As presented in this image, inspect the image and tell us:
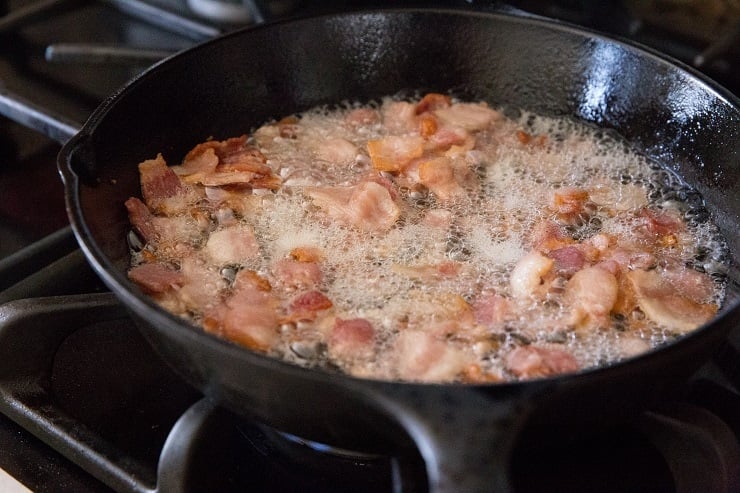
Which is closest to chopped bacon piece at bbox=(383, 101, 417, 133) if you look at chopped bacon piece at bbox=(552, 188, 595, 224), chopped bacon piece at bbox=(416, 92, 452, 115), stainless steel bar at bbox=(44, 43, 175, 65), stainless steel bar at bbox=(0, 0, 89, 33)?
chopped bacon piece at bbox=(416, 92, 452, 115)

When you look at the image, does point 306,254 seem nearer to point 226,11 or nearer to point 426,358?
point 426,358

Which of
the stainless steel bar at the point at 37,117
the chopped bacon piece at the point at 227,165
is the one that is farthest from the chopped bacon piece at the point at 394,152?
the stainless steel bar at the point at 37,117

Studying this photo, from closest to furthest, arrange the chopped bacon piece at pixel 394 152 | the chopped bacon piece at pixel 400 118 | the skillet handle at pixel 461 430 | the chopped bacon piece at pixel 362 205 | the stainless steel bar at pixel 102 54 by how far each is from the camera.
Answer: the skillet handle at pixel 461 430 → the chopped bacon piece at pixel 362 205 → the chopped bacon piece at pixel 394 152 → the chopped bacon piece at pixel 400 118 → the stainless steel bar at pixel 102 54

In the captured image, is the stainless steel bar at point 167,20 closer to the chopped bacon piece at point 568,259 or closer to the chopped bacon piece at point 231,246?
the chopped bacon piece at point 231,246

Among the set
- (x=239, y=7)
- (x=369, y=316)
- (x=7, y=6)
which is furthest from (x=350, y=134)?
(x=7, y=6)

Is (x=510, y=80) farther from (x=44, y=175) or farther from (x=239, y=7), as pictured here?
(x=44, y=175)

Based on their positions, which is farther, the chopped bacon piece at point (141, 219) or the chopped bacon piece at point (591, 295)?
the chopped bacon piece at point (141, 219)

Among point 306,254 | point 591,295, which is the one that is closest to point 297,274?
point 306,254

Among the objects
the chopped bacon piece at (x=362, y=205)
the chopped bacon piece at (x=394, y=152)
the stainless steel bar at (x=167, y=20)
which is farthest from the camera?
the stainless steel bar at (x=167, y=20)
